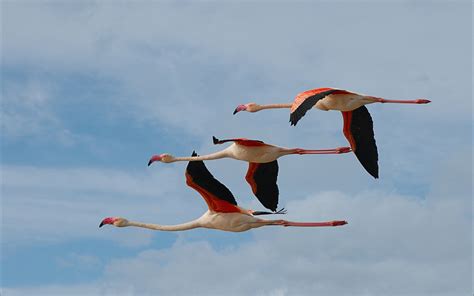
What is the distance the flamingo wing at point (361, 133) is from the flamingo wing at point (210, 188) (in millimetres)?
4859

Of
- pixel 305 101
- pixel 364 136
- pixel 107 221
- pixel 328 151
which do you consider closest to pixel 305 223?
pixel 328 151

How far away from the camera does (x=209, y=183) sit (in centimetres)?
4338

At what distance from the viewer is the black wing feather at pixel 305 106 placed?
1558 inches

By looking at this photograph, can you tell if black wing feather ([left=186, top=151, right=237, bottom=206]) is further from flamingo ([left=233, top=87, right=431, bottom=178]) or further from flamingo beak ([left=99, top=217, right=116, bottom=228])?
flamingo beak ([left=99, top=217, right=116, bottom=228])

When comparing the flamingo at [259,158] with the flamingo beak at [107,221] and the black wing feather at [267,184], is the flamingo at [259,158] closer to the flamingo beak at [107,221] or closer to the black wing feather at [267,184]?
the black wing feather at [267,184]

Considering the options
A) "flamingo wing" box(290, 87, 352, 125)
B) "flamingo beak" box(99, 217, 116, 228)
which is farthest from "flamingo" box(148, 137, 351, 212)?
"flamingo wing" box(290, 87, 352, 125)

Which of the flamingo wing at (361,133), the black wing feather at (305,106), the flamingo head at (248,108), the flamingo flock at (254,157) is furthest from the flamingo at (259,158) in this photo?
the black wing feather at (305,106)

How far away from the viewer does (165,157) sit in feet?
147

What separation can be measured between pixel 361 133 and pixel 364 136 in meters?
0.14

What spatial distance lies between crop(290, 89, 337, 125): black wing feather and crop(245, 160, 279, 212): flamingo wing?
6.02m

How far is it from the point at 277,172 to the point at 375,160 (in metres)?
3.76

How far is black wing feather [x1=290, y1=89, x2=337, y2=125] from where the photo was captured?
3956 centimetres

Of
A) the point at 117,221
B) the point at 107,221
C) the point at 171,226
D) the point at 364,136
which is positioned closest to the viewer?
the point at 171,226

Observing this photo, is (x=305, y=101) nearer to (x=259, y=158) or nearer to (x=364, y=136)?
(x=259, y=158)
